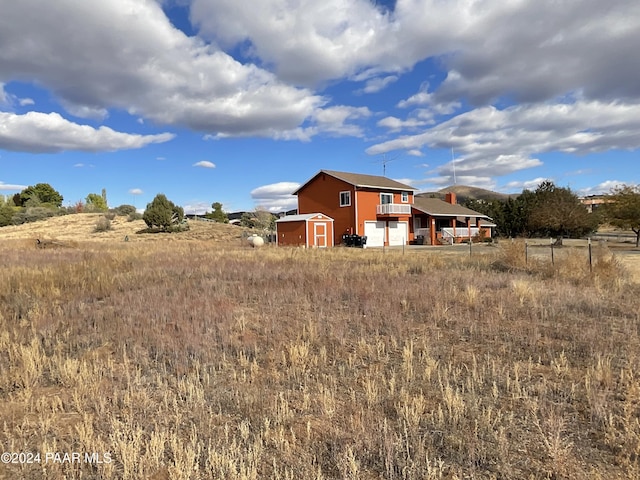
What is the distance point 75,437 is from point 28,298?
7091 millimetres

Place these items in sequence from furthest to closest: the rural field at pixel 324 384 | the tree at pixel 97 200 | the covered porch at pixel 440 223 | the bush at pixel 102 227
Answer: the tree at pixel 97 200
the bush at pixel 102 227
the covered porch at pixel 440 223
the rural field at pixel 324 384

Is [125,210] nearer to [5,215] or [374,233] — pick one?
[5,215]

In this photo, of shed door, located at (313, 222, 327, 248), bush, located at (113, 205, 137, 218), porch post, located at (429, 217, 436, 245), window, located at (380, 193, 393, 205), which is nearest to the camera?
shed door, located at (313, 222, 327, 248)

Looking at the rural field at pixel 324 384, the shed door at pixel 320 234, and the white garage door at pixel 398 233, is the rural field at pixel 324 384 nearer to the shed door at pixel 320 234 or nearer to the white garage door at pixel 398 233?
the shed door at pixel 320 234

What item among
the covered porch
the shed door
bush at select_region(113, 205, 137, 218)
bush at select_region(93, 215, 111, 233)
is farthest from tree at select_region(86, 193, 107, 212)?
the covered porch

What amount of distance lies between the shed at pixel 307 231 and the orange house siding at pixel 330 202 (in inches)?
35.8

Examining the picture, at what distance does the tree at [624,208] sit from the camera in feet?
103

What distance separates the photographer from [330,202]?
135ft

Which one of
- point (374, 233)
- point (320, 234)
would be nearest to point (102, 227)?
point (320, 234)

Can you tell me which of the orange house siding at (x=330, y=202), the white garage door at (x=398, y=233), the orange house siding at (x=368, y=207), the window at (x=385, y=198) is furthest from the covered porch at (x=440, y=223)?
the orange house siding at (x=330, y=202)

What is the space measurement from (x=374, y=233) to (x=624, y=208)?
2017 cm

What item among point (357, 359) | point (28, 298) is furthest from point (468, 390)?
point (28, 298)

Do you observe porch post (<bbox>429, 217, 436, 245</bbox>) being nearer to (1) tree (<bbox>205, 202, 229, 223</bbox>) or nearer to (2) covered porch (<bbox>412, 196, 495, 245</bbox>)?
(2) covered porch (<bbox>412, 196, 495, 245</bbox>)

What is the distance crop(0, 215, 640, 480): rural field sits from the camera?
3287 mm
